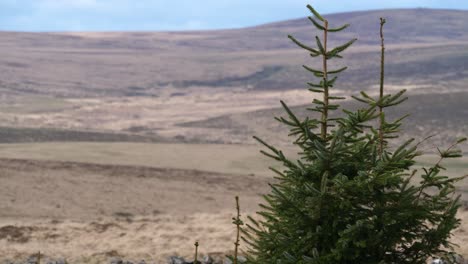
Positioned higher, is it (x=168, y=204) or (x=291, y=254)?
(x=291, y=254)

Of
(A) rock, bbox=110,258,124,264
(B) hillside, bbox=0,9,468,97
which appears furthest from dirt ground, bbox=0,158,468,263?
(B) hillside, bbox=0,9,468,97

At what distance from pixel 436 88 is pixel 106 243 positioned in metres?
37.0

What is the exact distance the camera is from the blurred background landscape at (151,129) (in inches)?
567

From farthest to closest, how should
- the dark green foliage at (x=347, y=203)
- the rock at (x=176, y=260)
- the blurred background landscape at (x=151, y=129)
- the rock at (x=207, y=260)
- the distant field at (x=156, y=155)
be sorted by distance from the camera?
the distant field at (x=156, y=155)
the blurred background landscape at (x=151, y=129)
the rock at (x=207, y=260)
the rock at (x=176, y=260)
the dark green foliage at (x=347, y=203)

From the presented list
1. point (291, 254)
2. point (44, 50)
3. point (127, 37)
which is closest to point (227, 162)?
point (291, 254)

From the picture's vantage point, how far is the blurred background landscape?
47.2 ft

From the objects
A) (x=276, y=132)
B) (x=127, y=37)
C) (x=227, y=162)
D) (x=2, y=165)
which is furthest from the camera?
(x=127, y=37)

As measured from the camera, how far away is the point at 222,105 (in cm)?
4572

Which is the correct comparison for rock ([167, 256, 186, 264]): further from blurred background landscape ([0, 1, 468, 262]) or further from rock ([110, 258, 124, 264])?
blurred background landscape ([0, 1, 468, 262])

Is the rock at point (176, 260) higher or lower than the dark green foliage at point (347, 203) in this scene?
lower

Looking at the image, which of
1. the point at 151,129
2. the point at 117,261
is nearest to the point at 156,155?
the point at 151,129

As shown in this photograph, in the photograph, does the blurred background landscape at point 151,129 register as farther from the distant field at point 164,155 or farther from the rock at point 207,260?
the rock at point 207,260

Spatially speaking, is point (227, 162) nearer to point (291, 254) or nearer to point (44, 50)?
point (291, 254)

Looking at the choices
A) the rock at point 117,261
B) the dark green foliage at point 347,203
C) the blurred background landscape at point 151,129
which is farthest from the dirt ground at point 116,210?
the dark green foliage at point 347,203
